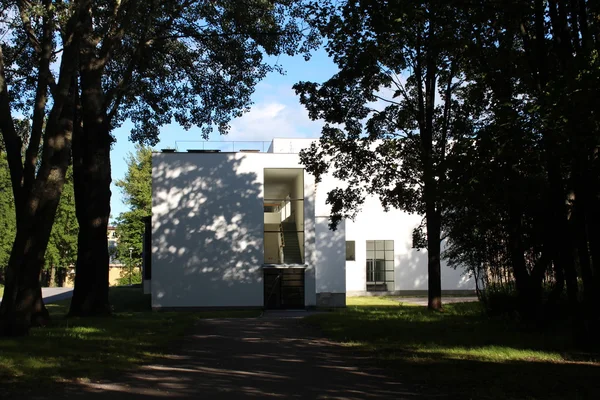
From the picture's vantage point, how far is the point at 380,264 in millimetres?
46594

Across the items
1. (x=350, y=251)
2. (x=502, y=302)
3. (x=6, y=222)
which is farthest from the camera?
(x=6, y=222)

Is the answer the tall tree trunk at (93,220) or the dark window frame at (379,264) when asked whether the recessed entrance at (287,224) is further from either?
the tall tree trunk at (93,220)

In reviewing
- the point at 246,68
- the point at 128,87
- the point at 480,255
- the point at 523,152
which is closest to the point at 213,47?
the point at 246,68

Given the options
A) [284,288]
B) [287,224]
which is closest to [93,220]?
[284,288]

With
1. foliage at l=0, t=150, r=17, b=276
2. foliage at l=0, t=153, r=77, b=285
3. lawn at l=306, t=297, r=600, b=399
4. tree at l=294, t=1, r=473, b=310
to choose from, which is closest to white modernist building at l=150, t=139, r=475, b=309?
tree at l=294, t=1, r=473, b=310

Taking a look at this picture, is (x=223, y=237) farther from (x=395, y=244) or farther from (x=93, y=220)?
(x=395, y=244)

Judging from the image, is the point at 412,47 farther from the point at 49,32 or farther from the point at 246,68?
the point at 49,32

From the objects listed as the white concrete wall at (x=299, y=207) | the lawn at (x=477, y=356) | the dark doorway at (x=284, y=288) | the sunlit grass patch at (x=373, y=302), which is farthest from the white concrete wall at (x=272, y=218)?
the lawn at (x=477, y=356)

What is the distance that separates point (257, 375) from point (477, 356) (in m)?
3.77

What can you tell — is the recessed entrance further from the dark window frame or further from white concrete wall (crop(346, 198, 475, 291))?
the dark window frame

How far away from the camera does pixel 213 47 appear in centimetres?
2092

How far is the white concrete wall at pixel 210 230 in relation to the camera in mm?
33438

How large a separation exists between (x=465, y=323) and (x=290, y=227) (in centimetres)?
2201

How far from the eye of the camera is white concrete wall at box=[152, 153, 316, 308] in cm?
3344
